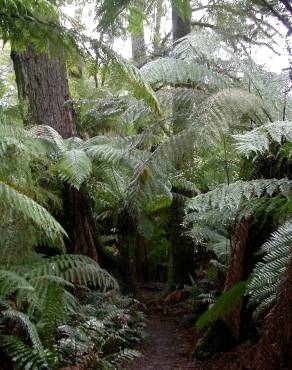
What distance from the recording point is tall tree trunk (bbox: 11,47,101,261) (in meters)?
4.25

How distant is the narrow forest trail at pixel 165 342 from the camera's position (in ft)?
10.3

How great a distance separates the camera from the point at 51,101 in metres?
4.46

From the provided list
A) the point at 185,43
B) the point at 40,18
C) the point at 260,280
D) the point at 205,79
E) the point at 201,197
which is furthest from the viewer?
the point at 185,43

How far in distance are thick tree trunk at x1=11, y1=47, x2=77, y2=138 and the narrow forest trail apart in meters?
2.23

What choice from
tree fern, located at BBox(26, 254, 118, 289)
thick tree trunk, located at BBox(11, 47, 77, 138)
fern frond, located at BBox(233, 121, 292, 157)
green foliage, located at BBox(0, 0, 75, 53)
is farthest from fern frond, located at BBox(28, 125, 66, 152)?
fern frond, located at BBox(233, 121, 292, 157)

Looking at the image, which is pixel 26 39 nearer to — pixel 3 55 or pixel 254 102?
pixel 254 102

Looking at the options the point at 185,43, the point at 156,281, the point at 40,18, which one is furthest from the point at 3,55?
the point at 40,18

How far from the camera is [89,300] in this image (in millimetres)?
3756

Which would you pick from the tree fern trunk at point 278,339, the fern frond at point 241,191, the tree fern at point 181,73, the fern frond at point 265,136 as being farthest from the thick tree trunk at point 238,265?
the tree fern trunk at point 278,339

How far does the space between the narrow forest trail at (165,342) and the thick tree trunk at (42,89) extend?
223 cm

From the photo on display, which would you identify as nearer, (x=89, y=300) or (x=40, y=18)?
(x=40, y=18)

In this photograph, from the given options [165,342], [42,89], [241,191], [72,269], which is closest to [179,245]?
[165,342]

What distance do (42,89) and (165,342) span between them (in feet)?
9.27

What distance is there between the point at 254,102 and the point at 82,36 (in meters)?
1.22
